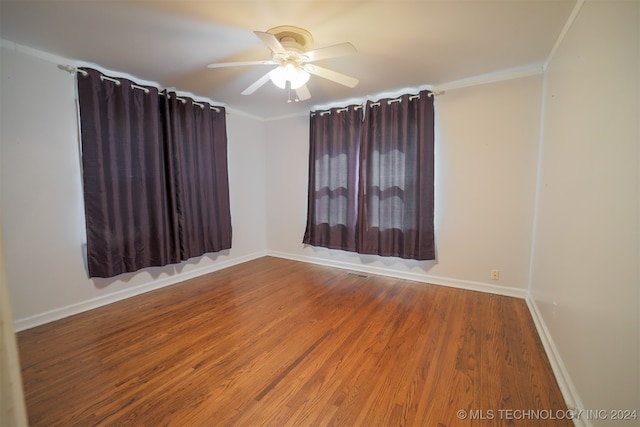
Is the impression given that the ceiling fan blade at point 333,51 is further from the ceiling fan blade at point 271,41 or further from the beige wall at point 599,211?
the beige wall at point 599,211

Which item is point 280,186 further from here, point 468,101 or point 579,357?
point 579,357

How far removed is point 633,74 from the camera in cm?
109

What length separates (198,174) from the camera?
11.4ft

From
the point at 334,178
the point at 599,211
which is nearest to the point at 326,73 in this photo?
the point at 334,178

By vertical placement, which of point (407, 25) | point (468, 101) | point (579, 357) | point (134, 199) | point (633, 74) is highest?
point (407, 25)

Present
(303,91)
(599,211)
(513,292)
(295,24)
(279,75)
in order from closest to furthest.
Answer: (599,211)
(295,24)
(279,75)
(303,91)
(513,292)

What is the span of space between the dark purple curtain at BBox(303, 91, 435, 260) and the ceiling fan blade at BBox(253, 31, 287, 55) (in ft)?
6.10

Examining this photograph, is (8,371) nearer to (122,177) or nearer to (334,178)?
(122,177)

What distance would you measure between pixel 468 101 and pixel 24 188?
4.48 m

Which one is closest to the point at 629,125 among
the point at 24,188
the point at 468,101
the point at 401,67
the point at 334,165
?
the point at 401,67

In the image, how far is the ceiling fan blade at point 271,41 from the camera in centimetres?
159

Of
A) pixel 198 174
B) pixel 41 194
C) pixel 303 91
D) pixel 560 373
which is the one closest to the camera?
pixel 560 373

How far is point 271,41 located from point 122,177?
219cm

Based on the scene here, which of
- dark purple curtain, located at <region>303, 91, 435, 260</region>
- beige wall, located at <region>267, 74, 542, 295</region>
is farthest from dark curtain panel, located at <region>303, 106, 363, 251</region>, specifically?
beige wall, located at <region>267, 74, 542, 295</region>
